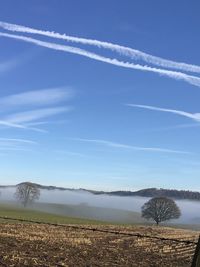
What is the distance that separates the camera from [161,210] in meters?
141

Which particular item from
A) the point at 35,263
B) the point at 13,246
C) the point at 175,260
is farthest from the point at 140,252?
the point at 35,263

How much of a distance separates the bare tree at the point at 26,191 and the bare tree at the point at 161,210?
2580 inches

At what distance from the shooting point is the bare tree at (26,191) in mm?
195125

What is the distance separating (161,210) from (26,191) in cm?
7132

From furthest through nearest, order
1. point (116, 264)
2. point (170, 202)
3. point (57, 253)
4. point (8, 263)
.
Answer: point (170, 202), point (57, 253), point (116, 264), point (8, 263)

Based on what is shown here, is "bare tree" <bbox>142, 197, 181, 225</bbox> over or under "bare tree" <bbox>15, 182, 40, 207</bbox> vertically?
under

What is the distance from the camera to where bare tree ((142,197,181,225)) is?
456 feet

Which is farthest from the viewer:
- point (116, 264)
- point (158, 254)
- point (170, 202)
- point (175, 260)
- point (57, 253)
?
point (170, 202)

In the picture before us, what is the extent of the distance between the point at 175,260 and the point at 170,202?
99.4m

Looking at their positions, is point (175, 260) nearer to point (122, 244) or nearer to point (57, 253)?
point (57, 253)

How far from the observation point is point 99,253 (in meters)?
41.7

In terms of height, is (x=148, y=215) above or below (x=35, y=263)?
above

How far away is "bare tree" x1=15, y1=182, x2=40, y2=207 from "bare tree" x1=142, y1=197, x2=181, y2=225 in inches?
2580

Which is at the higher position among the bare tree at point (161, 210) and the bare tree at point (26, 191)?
the bare tree at point (26, 191)
